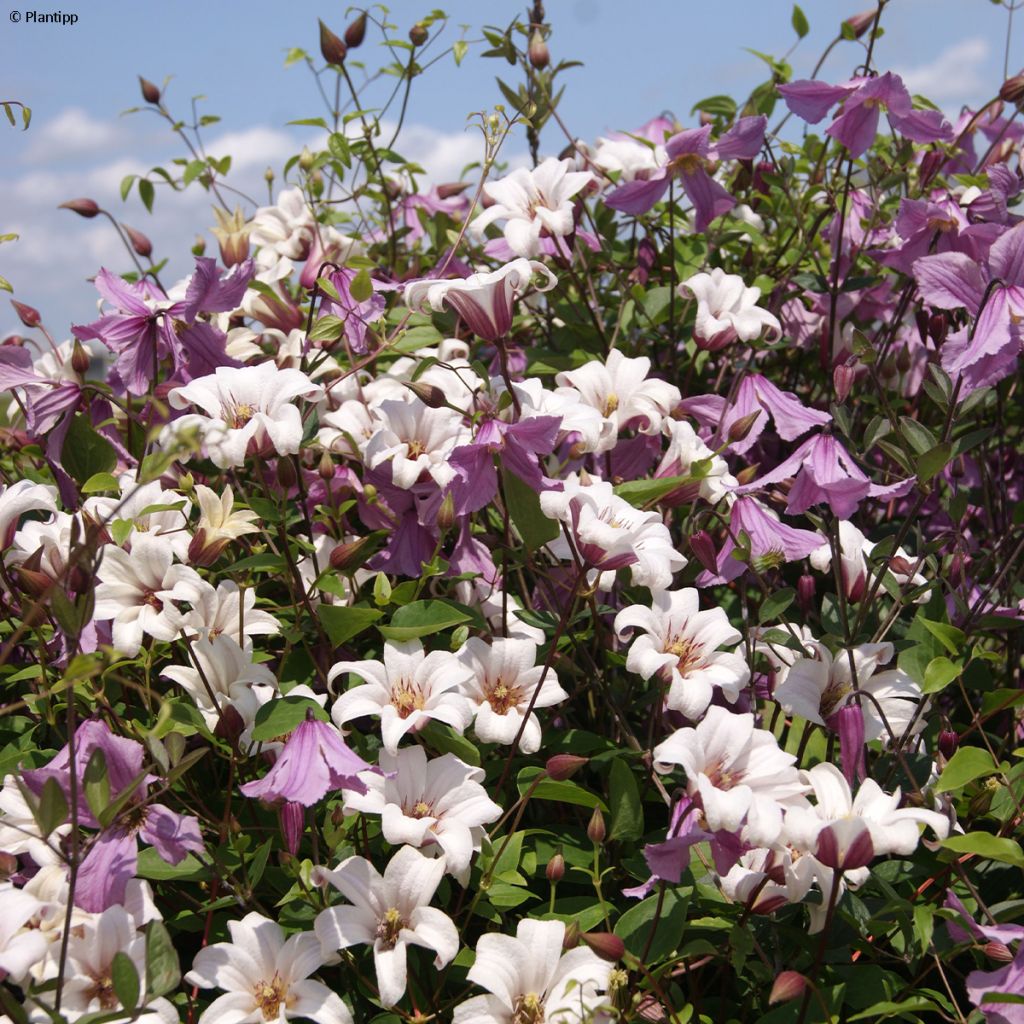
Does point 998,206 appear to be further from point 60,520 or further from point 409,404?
point 60,520

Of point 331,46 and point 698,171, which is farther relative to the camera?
point 331,46

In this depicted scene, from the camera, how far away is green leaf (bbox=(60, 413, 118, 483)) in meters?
1.25

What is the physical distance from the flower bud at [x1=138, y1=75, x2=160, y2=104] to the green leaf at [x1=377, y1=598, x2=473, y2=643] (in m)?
1.33

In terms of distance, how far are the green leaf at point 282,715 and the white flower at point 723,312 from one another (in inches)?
26.2

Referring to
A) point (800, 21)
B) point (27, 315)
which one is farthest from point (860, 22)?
point (27, 315)

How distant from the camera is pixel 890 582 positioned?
1085 mm

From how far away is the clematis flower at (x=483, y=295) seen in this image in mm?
1083

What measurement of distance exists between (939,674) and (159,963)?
2.34 feet

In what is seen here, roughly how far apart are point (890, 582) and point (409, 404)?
1.76 ft

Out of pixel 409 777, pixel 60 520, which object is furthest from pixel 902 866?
pixel 60 520

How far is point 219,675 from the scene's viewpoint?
102 cm

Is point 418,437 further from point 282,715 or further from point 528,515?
point 282,715

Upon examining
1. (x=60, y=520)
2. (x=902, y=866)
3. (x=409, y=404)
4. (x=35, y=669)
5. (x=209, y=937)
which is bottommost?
(x=209, y=937)

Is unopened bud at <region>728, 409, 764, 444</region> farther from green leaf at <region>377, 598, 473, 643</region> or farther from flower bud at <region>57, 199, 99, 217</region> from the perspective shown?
flower bud at <region>57, 199, 99, 217</region>
